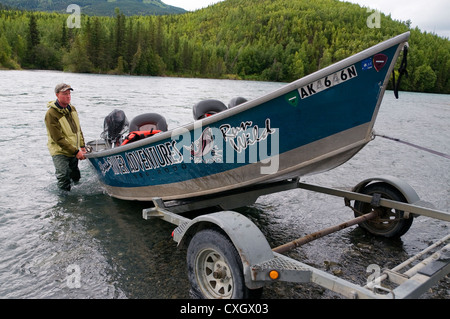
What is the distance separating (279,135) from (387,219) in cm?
235

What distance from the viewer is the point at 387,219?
496 centimetres

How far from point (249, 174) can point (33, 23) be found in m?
114

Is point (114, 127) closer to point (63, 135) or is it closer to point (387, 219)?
point (63, 135)

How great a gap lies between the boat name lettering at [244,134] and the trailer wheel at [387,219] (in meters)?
2.22

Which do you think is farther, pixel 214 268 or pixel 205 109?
pixel 205 109

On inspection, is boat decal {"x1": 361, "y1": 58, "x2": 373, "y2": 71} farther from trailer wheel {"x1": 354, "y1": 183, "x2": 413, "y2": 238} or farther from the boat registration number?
trailer wheel {"x1": 354, "y1": 183, "x2": 413, "y2": 238}

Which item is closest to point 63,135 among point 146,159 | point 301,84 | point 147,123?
point 147,123

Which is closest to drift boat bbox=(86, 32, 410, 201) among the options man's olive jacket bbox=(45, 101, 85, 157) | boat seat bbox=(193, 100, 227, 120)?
boat seat bbox=(193, 100, 227, 120)

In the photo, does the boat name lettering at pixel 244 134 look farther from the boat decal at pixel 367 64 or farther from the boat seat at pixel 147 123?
the boat seat at pixel 147 123

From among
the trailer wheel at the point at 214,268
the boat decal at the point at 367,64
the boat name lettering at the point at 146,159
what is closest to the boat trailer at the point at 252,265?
the trailer wheel at the point at 214,268

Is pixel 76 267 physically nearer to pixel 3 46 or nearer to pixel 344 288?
pixel 344 288

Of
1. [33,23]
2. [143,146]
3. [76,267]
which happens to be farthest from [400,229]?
[33,23]

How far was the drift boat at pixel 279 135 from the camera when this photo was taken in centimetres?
341

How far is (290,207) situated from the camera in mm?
6508
